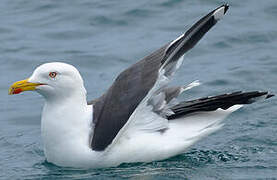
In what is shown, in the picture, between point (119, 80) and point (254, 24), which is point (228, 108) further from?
point (254, 24)

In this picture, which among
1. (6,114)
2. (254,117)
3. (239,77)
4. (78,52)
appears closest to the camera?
(254,117)

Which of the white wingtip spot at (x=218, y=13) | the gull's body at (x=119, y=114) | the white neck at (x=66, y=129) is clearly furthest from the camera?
the white neck at (x=66, y=129)

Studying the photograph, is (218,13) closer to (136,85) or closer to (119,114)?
(136,85)

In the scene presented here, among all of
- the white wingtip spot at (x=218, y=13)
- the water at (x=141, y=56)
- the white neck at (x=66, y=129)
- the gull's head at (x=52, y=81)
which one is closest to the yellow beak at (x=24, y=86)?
Result: the gull's head at (x=52, y=81)

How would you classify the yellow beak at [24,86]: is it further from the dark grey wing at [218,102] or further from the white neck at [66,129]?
the dark grey wing at [218,102]

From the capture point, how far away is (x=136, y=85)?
824 centimetres

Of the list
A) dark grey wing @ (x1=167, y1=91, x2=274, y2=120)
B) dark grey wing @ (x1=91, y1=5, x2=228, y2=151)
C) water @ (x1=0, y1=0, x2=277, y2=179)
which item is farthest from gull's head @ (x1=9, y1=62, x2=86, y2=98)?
dark grey wing @ (x1=167, y1=91, x2=274, y2=120)

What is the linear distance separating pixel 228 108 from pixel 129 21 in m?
5.73

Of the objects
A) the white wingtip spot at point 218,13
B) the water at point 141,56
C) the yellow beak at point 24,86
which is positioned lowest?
the water at point 141,56

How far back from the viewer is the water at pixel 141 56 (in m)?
8.58

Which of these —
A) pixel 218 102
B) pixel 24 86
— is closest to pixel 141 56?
pixel 218 102

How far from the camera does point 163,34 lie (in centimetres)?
1343

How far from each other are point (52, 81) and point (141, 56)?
15.1 ft

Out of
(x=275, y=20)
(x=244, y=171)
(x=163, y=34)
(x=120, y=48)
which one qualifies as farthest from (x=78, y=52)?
(x=244, y=171)
